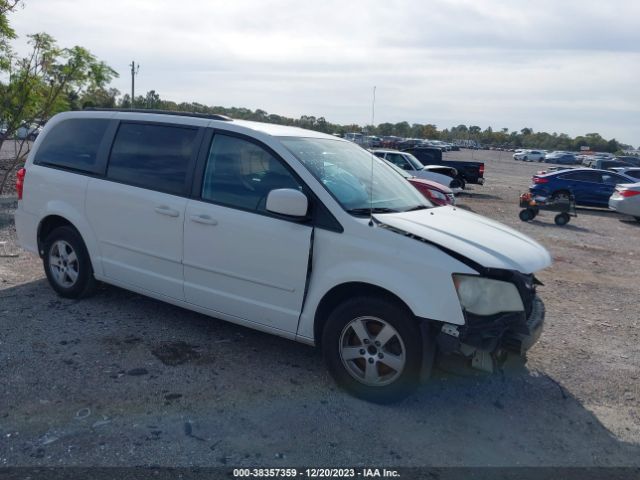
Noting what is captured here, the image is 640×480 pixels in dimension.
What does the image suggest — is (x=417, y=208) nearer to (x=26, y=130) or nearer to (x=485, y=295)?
(x=485, y=295)

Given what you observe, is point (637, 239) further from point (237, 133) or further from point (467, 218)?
point (237, 133)

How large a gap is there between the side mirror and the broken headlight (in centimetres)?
116

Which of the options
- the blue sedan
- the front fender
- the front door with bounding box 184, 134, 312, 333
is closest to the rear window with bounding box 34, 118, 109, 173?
the front door with bounding box 184, 134, 312, 333

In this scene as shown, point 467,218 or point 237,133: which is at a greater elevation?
point 237,133

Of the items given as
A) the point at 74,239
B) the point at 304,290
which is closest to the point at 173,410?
the point at 304,290

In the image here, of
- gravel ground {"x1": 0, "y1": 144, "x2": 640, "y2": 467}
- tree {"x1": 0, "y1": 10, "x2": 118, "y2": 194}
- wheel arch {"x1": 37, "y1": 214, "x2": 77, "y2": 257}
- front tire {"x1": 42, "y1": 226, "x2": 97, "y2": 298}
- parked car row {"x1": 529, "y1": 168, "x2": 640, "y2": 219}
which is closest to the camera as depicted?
gravel ground {"x1": 0, "y1": 144, "x2": 640, "y2": 467}

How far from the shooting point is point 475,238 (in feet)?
14.3

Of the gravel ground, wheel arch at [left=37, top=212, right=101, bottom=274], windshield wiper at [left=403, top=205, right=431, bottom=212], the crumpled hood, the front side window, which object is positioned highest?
the front side window

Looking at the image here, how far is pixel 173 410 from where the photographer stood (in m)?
4.00

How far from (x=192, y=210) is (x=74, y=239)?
166 cm

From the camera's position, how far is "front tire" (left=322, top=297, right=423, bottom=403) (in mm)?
4008

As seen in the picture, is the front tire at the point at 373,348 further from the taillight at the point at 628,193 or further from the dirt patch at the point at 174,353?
the taillight at the point at 628,193

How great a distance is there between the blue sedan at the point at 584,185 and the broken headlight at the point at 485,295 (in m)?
16.9

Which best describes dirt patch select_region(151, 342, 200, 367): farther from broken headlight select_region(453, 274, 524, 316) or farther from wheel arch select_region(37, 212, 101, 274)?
broken headlight select_region(453, 274, 524, 316)
